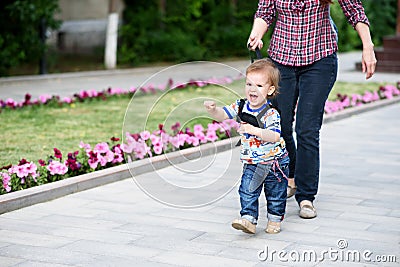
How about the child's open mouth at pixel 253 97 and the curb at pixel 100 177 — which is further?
the curb at pixel 100 177

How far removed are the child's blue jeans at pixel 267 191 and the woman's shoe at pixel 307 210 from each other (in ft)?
1.39

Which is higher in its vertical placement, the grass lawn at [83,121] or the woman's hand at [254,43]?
the woman's hand at [254,43]

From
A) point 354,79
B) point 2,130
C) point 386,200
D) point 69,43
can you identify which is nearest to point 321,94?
point 386,200

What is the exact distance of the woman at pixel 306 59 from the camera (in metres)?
5.19

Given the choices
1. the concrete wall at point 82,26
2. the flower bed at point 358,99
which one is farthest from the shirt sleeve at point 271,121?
the concrete wall at point 82,26

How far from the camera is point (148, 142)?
7.44 meters

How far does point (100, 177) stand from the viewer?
20.4ft

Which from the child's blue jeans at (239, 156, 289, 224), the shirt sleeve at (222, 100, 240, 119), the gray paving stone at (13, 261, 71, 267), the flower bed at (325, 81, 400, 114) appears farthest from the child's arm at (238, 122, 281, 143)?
the flower bed at (325, 81, 400, 114)

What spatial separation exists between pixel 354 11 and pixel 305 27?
0.32m

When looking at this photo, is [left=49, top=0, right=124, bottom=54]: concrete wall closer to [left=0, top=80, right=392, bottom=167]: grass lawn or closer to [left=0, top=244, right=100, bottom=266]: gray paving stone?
[left=0, top=80, right=392, bottom=167]: grass lawn

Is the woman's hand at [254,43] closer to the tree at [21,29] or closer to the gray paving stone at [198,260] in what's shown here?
the gray paving stone at [198,260]

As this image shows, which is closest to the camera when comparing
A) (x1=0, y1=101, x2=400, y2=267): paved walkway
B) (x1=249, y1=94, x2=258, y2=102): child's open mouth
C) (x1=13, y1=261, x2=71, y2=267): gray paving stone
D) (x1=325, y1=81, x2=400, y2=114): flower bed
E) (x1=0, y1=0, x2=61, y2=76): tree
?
(x1=13, y1=261, x2=71, y2=267): gray paving stone

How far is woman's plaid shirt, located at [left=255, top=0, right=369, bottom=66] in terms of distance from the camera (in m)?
5.16

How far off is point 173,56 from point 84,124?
12212mm
